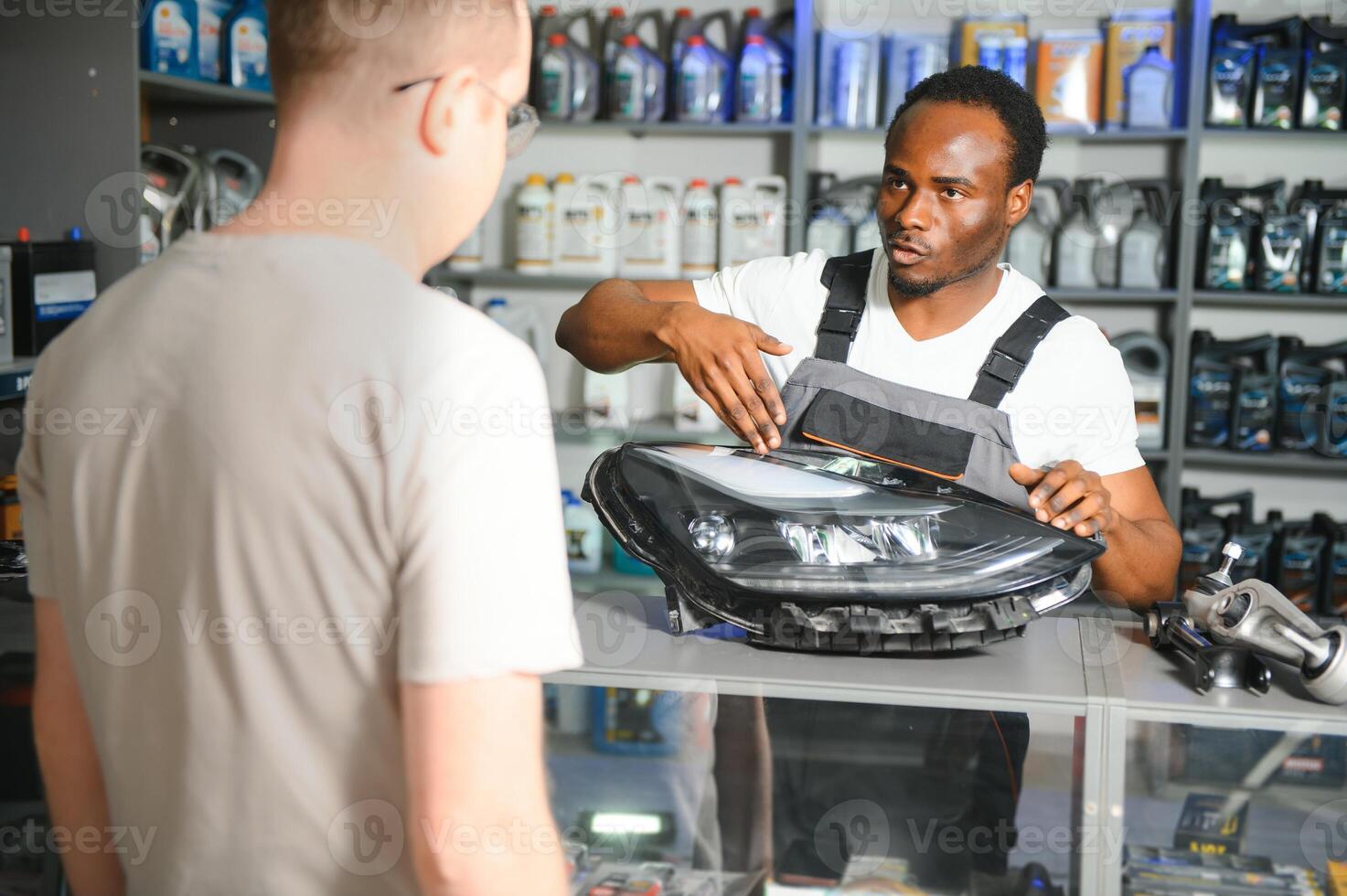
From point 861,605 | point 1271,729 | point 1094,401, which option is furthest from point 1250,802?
point 1094,401

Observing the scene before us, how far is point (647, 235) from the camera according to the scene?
3818 mm

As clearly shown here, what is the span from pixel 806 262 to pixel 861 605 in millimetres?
856

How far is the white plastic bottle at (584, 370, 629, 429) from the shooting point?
3.95 m

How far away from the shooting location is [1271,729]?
1147 millimetres

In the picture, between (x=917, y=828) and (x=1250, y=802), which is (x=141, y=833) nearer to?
(x=917, y=828)

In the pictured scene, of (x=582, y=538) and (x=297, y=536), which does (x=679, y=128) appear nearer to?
(x=582, y=538)

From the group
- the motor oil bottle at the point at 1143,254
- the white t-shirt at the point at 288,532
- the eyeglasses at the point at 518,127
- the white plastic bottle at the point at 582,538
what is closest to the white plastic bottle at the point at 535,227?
the white plastic bottle at the point at 582,538

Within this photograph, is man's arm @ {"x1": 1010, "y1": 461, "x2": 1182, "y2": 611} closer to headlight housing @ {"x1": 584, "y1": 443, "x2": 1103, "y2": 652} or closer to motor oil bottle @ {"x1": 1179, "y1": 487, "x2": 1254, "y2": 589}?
headlight housing @ {"x1": 584, "y1": 443, "x2": 1103, "y2": 652}

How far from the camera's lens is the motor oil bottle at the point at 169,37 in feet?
9.49

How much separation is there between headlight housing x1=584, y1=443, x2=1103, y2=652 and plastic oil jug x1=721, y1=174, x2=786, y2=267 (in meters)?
2.54

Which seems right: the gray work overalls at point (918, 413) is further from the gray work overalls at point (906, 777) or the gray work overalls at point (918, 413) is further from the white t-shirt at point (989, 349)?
the gray work overalls at point (906, 777)

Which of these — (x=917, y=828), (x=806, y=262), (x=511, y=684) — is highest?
(x=806, y=262)

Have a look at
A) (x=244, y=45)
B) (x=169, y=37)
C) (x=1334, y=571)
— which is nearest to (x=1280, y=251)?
(x=1334, y=571)

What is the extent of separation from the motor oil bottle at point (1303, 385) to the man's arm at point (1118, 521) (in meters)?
2.21
